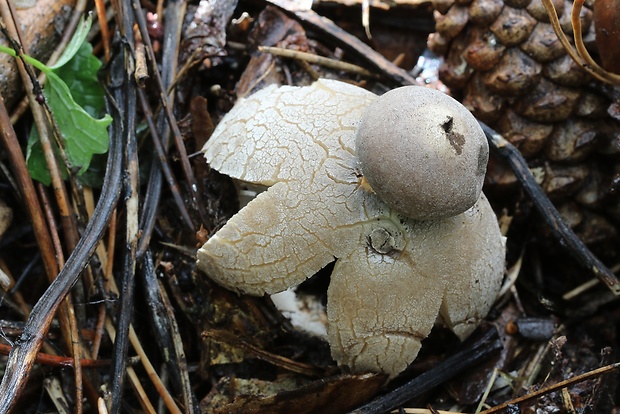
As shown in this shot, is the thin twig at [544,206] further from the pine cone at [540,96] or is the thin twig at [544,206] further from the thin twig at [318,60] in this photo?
the thin twig at [318,60]

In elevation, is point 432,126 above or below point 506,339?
above

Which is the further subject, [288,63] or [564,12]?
[288,63]

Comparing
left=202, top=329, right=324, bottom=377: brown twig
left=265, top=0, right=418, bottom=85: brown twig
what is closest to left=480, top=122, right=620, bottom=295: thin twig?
left=265, top=0, right=418, bottom=85: brown twig

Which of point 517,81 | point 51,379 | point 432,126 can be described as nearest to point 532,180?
point 517,81

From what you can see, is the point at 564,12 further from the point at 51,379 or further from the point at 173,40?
the point at 51,379

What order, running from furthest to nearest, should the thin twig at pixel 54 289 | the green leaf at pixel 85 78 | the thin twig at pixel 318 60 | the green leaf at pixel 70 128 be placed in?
1. the thin twig at pixel 318 60
2. the green leaf at pixel 85 78
3. the green leaf at pixel 70 128
4. the thin twig at pixel 54 289

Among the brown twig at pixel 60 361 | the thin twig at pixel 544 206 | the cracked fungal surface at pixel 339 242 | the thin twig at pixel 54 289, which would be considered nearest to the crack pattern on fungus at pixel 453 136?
the cracked fungal surface at pixel 339 242
